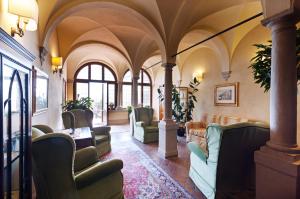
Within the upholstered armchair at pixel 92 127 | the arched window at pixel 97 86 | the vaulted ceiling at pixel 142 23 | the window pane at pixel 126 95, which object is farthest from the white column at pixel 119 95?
the upholstered armchair at pixel 92 127

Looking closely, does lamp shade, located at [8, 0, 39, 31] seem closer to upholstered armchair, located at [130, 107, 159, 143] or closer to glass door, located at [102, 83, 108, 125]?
upholstered armchair, located at [130, 107, 159, 143]

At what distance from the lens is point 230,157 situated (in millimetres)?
2141

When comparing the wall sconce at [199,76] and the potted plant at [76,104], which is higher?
the wall sconce at [199,76]

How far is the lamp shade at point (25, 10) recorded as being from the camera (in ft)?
4.95

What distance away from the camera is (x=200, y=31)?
4.50 meters

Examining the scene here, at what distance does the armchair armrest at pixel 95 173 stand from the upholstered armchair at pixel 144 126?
3.30 metres

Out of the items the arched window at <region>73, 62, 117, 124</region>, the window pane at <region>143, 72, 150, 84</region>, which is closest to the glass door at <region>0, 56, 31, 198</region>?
the arched window at <region>73, 62, 117, 124</region>

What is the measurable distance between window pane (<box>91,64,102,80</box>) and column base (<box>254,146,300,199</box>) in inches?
350

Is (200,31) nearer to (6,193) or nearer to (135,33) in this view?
(135,33)

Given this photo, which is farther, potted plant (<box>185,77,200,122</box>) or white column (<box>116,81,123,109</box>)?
white column (<box>116,81,123,109</box>)

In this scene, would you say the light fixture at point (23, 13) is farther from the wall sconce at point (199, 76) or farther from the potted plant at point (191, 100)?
the wall sconce at point (199, 76)

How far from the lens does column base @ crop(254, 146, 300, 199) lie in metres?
1.42

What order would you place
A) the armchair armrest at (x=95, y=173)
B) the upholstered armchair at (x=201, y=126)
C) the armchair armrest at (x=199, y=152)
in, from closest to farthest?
the armchair armrest at (x=95, y=173) < the armchair armrest at (x=199, y=152) < the upholstered armchair at (x=201, y=126)

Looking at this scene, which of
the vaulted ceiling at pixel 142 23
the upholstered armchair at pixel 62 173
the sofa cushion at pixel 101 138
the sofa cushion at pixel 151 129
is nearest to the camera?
the upholstered armchair at pixel 62 173
